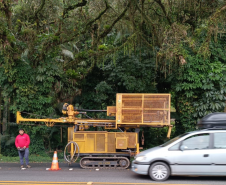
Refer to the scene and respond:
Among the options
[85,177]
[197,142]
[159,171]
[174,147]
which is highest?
[197,142]

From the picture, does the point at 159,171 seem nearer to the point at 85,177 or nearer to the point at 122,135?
the point at 85,177

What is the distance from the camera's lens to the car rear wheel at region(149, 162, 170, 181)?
369 inches

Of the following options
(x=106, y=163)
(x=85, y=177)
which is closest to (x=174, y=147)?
(x=85, y=177)

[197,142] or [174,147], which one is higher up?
[197,142]

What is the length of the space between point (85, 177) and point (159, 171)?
2360 millimetres

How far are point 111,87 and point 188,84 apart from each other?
4.47 metres

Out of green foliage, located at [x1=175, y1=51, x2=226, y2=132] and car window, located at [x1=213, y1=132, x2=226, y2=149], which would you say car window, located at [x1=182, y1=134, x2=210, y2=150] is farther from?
green foliage, located at [x1=175, y1=51, x2=226, y2=132]

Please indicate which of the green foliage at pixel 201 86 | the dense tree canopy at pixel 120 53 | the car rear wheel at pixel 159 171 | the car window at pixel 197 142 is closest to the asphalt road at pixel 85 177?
the car rear wheel at pixel 159 171

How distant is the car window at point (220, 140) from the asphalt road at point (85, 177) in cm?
106

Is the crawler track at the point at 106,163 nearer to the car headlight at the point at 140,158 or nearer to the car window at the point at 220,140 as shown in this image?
the car headlight at the point at 140,158

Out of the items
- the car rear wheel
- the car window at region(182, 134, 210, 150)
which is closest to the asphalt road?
the car rear wheel

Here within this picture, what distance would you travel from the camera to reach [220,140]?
A: 945 cm

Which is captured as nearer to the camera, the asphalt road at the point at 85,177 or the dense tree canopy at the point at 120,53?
the asphalt road at the point at 85,177

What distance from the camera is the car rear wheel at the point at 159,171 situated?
9.38m
